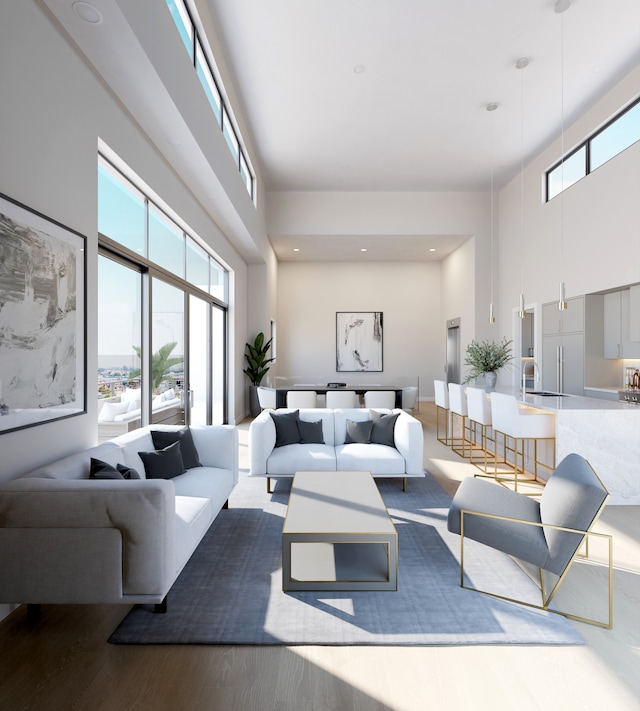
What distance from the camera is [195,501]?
267 centimetres

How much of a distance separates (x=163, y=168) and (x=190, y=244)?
135 centimetres

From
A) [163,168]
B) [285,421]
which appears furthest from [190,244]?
[285,421]

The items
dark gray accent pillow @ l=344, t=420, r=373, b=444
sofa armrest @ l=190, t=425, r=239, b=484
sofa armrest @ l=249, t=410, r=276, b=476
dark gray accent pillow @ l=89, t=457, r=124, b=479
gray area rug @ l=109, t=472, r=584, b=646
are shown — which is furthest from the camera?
dark gray accent pillow @ l=344, t=420, r=373, b=444

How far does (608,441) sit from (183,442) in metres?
3.57

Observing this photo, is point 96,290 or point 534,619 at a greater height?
point 96,290

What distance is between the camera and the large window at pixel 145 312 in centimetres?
335

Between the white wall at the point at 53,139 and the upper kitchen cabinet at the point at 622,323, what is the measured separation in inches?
215

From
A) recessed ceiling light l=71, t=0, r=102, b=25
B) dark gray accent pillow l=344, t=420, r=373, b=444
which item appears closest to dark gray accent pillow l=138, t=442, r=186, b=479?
dark gray accent pillow l=344, t=420, r=373, b=444

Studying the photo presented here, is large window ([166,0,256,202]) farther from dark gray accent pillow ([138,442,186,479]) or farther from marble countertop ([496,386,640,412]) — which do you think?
marble countertop ([496,386,640,412])

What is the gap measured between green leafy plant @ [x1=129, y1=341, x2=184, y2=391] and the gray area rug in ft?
5.84

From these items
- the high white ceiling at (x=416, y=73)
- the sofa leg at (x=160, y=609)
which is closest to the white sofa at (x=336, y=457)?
the sofa leg at (x=160, y=609)

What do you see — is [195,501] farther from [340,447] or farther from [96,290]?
[340,447]

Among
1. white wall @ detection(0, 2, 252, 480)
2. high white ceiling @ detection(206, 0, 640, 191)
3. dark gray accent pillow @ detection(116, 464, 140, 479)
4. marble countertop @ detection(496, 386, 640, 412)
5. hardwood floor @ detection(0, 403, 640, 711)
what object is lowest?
hardwood floor @ detection(0, 403, 640, 711)

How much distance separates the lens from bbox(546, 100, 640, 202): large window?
5.19 meters
